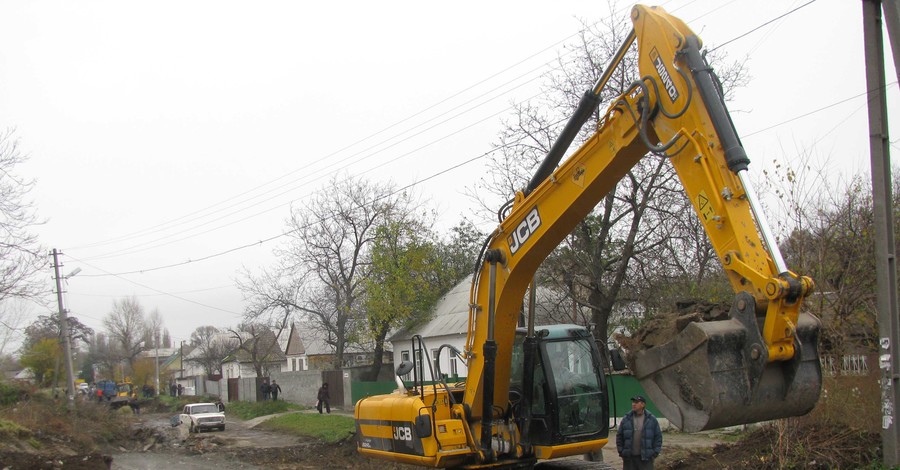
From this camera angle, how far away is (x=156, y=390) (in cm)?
7156

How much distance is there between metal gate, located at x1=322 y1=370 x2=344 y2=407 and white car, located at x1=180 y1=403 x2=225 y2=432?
19.6 feet

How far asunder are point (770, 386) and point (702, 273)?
558 inches

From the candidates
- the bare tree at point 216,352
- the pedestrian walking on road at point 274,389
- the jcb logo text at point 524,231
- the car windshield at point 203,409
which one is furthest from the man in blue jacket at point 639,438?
the bare tree at point 216,352

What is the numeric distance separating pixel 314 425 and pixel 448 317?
349 inches

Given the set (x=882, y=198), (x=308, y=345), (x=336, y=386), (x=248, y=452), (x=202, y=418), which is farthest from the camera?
(x=308, y=345)

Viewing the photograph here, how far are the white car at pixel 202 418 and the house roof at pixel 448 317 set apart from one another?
31.0ft

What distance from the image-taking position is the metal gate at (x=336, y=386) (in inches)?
1409

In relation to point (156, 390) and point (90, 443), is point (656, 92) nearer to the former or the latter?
point (90, 443)

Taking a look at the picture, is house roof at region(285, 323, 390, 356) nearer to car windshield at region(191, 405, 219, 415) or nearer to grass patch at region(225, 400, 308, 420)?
grass patch at region(225, 400, 308, 420)

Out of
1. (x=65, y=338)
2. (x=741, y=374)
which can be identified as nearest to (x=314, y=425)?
(x=65, y=338)

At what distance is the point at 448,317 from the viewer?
34938mm

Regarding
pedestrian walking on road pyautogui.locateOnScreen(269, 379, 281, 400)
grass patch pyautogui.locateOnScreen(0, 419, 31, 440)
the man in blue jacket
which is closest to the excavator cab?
the man in blue jacket

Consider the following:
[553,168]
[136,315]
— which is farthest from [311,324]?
[136,315]

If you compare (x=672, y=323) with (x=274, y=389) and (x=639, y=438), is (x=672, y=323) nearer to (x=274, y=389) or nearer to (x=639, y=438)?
(x=639, y=438)
